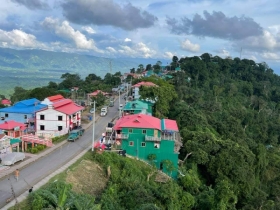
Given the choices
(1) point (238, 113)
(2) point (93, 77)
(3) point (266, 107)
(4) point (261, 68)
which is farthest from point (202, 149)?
(4) point (261, 68)

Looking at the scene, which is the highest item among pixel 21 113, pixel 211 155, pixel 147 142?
pixel 21 113

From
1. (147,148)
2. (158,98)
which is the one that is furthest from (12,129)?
(158,98)

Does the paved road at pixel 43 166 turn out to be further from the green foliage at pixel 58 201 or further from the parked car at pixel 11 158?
the green foliage at pixel 58 201

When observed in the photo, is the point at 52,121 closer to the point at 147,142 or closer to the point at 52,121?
the point at 52,121

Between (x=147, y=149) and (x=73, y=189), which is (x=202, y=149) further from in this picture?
(x=73, y=189)

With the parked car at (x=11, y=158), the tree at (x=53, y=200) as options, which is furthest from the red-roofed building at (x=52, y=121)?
the tree at (x=53, y=200)

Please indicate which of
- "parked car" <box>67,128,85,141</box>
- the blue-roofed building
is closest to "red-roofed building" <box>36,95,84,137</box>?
"parked car" <box>67,128,85,141</box>

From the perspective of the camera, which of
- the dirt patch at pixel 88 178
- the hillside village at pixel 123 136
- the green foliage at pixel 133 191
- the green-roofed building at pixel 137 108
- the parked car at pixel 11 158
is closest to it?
the green foliage at pixel 133 191
